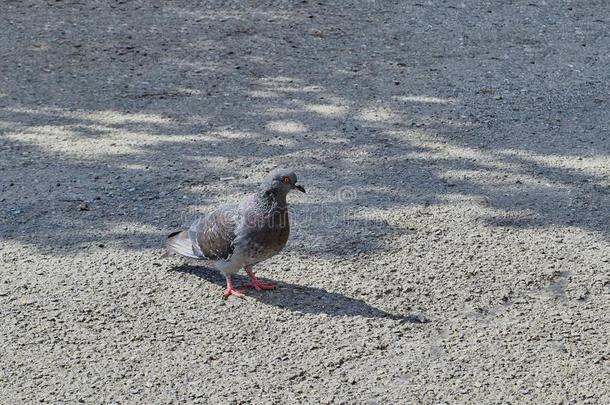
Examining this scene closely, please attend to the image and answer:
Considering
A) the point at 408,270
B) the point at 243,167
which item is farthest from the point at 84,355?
the point at 243,167

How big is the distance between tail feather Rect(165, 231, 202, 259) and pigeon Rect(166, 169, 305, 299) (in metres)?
0.06

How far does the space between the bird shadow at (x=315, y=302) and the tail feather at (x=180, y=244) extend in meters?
0.22

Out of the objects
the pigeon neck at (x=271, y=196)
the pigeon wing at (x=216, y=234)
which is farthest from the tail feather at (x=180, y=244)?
the pigeon neck at (x=271, y=196)

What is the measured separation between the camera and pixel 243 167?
258 inches

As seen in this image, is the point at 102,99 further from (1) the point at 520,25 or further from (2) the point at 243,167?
(1) the point at 520,25

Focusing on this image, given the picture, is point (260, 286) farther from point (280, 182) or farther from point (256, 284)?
point (280, 182)

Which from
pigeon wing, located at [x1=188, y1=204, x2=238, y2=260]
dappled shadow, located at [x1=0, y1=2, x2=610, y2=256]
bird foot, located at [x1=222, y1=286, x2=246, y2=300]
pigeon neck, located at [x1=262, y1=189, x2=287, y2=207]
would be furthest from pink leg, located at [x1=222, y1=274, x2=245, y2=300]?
dappled shadow, located at [x1=0, y1=2, x2=610, y2=256]

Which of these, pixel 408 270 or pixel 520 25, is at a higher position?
pixel 520 25

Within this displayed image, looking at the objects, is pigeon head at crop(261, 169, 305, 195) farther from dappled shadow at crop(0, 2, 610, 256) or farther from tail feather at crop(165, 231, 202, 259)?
dappled shadow at crop(0, 2, 610, 256)

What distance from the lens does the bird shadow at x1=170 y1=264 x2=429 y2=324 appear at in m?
4.92

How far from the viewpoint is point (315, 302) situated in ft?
16.5

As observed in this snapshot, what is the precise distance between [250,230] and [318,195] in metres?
1.40

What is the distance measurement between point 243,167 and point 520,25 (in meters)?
3.94

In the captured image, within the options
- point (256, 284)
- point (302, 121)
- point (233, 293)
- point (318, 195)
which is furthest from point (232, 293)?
point (302, 121)
